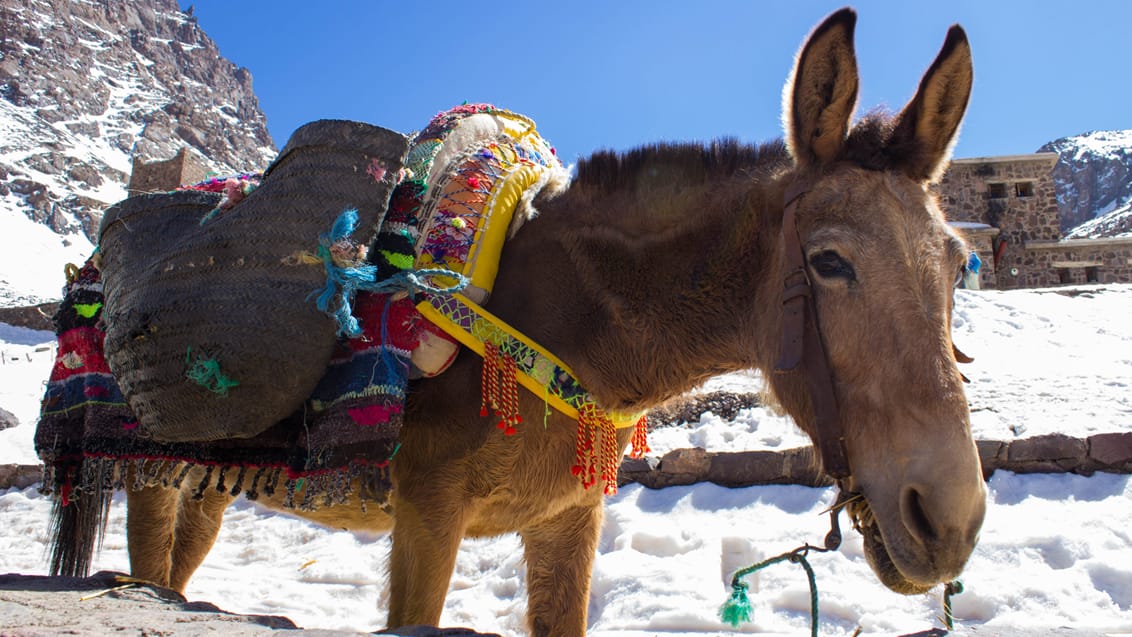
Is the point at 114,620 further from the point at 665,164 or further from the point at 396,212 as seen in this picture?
the point at 665,164

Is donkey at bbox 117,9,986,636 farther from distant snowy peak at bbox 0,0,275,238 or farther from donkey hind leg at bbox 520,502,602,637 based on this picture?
distant snowy peak at bbox 0,0,275,238

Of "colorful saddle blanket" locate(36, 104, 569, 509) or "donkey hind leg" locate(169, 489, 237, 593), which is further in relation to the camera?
"donkey hind leg" locate(169, 489, 237, 593)

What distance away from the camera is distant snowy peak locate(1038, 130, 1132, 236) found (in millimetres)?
71812

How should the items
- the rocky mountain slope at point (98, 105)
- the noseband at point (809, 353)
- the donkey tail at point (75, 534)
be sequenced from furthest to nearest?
the rocky mountain slope at point (98, 105), the donkey tail at point (75, 534), the noseband at point (809, 353)

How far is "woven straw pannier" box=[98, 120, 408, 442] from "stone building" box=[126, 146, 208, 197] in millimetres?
32483

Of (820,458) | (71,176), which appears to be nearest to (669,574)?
(820,458)

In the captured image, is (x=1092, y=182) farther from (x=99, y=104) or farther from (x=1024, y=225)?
(x=99, y=104)

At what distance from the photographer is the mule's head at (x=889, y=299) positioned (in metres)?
1.54

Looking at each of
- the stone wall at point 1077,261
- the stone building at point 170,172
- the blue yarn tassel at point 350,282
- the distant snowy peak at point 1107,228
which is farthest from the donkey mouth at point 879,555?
the distant snowy peak at point 1107,228

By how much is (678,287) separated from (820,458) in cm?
69

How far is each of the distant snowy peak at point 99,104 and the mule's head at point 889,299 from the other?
209 feet

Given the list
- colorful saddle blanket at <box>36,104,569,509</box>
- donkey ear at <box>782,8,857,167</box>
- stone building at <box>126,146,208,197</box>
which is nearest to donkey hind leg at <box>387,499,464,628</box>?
colorful saddle blanket at <box>36,104,569,509</box>

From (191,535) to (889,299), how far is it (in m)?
3.76

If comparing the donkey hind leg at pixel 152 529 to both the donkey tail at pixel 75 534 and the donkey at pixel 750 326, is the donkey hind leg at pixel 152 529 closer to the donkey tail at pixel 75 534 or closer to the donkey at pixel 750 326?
the donkey tail at pixel 75 534
